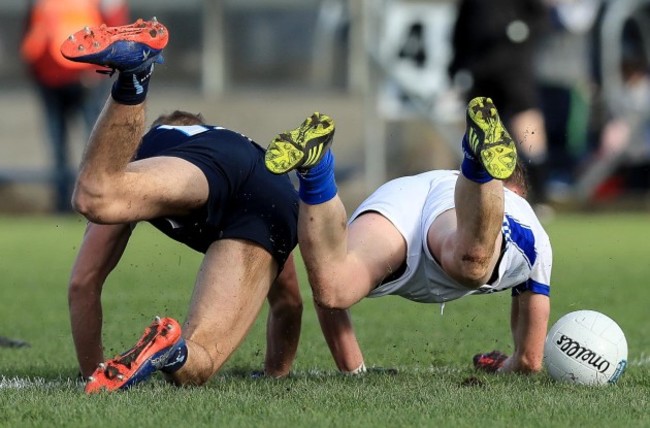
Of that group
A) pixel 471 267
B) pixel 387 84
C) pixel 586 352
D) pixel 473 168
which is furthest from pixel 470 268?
pixel 387 84

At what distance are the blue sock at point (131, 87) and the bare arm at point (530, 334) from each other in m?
1.86

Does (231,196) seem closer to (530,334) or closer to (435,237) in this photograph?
(435,237)

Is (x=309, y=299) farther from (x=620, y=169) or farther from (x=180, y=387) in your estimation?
(x=620, y=169)

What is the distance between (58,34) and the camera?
1557 cm

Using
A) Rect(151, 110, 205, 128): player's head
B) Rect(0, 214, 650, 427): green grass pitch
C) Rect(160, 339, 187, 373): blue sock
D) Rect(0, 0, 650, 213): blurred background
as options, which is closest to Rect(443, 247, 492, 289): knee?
Rect(0, 214, 650, 427): green grass pitch

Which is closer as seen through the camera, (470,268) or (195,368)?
(195,368)

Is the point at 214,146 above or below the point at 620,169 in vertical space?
above

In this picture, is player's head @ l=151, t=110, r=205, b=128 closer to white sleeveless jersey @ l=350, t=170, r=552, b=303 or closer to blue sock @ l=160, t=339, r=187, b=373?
white sleeveless jersey @ l=350, t=170, r=552, b=303

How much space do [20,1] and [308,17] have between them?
4074 millimetres

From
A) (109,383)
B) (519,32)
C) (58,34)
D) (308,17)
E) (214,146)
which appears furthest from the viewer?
(308,17)

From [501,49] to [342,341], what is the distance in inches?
323

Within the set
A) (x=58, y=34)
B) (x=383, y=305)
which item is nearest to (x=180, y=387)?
(x=383, y=305)

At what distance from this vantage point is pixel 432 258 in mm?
5523

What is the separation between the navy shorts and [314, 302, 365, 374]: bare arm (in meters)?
0.43
